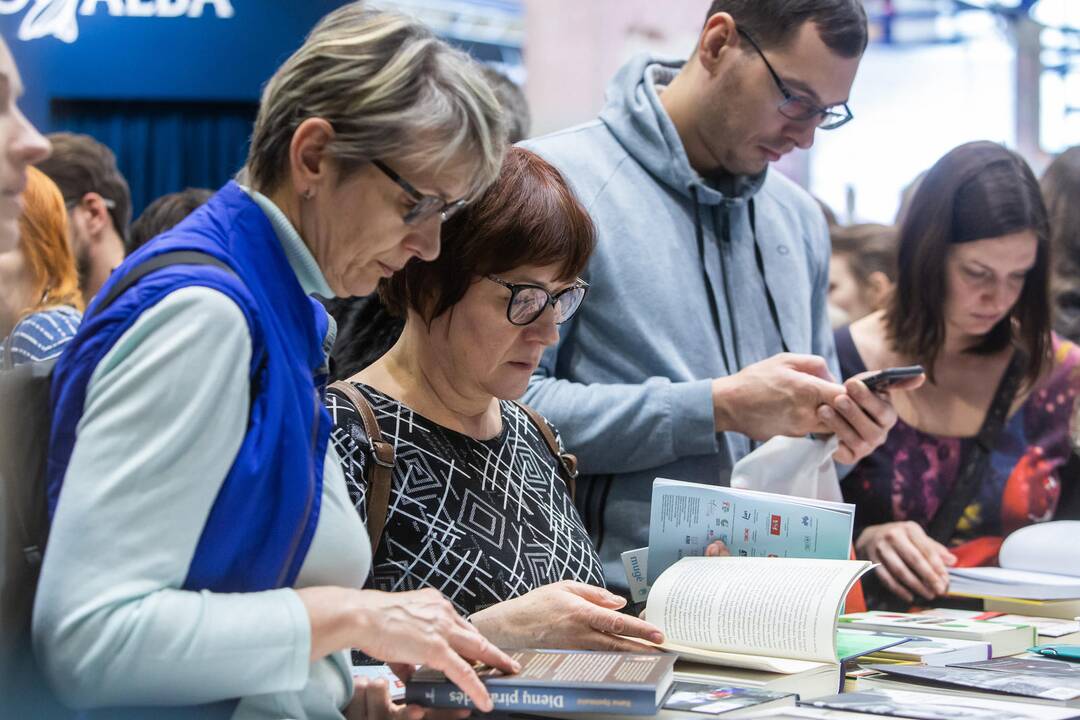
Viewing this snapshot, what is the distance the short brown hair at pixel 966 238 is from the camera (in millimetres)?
2990

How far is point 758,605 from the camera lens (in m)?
1.74

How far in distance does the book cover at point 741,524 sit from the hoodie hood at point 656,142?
31.0 inches

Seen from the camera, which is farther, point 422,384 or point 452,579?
point 422,384

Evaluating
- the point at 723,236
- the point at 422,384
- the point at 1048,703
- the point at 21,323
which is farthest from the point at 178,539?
the point at 723,236

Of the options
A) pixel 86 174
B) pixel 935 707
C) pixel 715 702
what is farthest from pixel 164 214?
pixel 935 707

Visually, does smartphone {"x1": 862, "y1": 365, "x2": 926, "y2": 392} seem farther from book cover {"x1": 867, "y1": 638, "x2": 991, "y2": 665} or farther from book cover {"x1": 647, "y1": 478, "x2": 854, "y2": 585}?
book cover {"x1": 867, "y1": 638, "x2": 991, "y2": 665}

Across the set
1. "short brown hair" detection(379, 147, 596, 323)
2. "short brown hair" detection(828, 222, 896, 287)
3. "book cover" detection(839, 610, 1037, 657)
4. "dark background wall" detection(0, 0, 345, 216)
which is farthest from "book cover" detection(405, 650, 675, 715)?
"dark background wall" detection(0, 0, 345, 216)

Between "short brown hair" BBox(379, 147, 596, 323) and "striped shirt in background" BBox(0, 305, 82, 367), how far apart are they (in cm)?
54

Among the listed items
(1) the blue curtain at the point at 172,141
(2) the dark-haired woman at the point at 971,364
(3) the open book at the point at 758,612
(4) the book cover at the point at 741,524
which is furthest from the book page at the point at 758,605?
(1) the blue curtain at the point at 172,141

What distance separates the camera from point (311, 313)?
1.38 meters

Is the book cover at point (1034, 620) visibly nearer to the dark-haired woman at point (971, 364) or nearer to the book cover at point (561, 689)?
the dark-haired woman at point (971, 364)

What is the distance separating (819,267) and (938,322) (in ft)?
1.30

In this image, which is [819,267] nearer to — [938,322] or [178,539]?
[938,322]

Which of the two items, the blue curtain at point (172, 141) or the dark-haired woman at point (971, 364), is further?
the blue curtain at point (172, 141)
